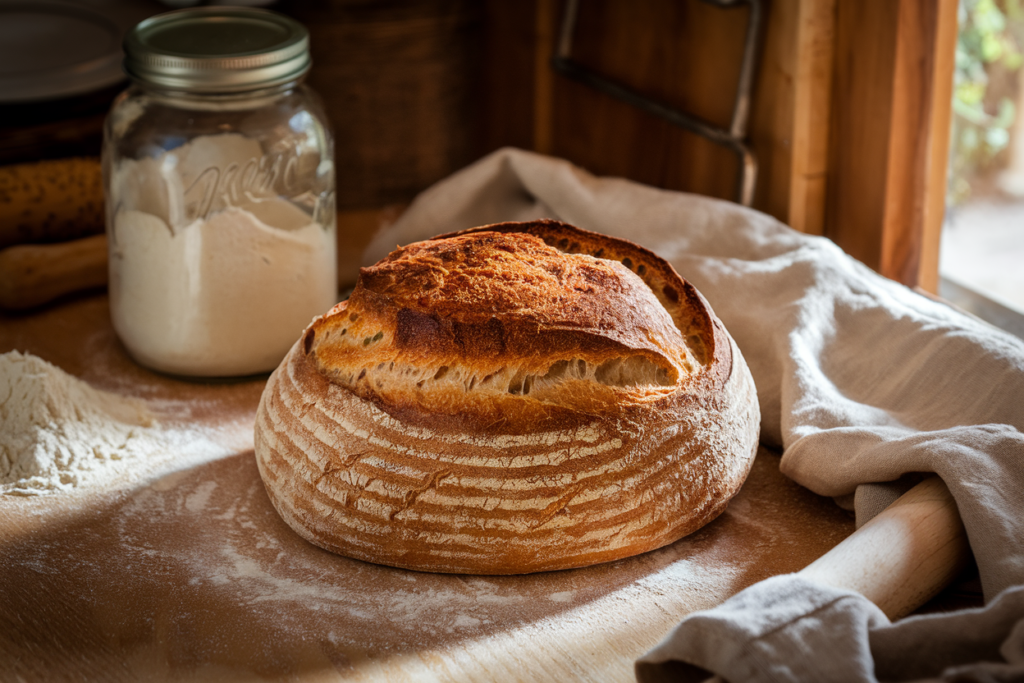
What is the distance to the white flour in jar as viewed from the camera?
47.6 inches

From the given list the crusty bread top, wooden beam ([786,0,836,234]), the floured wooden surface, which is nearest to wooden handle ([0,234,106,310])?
the floured wooden surface

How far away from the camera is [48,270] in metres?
1.44

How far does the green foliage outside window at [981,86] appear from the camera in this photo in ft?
7.06

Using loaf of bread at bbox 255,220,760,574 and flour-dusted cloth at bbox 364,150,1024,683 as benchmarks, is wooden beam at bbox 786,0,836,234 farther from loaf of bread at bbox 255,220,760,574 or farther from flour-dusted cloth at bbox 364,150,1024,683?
loaf of bread at bbox 255,220,760,574

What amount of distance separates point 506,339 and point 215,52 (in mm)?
514

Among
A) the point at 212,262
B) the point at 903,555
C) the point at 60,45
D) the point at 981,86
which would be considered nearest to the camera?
the point at 903,555

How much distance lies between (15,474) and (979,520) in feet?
3.04

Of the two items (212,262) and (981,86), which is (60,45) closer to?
(212,262)

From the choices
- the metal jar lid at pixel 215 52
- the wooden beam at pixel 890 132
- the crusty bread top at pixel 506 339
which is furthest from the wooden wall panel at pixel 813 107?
the metal jar lid at pixel 215 52

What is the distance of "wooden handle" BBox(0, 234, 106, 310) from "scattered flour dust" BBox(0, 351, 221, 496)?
30cm

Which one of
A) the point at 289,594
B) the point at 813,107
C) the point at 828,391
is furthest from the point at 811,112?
the point at 289,594

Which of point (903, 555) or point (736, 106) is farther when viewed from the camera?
point (736, 106)

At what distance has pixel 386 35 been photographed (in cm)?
176

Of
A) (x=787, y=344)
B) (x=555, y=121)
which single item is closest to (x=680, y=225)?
(x=787, y=344)
